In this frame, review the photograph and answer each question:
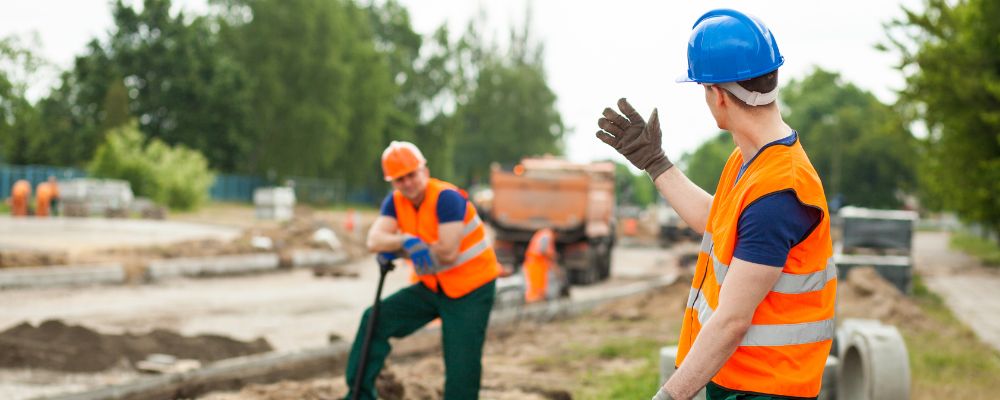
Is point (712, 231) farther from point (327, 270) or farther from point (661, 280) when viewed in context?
point (661, 280)

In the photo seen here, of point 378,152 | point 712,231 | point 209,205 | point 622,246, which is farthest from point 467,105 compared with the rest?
point 712,231

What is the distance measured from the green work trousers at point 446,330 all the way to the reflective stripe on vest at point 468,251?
0.53 ft

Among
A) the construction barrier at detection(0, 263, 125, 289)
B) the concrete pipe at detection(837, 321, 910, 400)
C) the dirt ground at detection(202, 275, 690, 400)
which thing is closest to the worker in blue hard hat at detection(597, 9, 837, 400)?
the concrete pipe at detection(837, 321, 910, 400)

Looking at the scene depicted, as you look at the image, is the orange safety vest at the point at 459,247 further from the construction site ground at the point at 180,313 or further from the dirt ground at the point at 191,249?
the dirt ground at the point at 191,249

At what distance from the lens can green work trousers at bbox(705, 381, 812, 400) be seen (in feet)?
8.82

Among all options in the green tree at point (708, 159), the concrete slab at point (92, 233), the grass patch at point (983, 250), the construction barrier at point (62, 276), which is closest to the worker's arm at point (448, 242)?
the construction barrier at point (62, 276)

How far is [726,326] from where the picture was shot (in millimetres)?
2604

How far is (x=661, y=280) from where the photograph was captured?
2033 cm

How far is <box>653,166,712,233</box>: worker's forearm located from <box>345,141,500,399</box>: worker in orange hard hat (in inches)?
93.3

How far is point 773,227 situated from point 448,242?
3261 mm

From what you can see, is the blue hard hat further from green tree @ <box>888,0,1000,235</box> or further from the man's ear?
green tree @ <box>888,0,1000,235</box>

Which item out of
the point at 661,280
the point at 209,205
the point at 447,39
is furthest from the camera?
the point at 447,39

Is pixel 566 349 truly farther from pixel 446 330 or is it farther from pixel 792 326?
pixel 792 326

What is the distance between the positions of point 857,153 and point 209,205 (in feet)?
142
